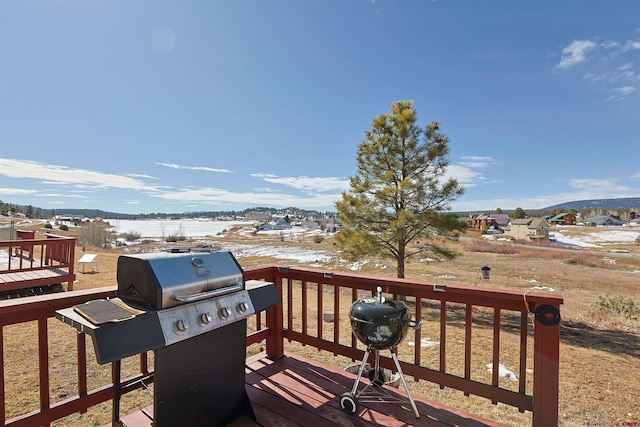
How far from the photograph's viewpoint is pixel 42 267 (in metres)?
6.71

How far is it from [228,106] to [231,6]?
4321mm

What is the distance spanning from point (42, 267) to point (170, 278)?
7673 mm

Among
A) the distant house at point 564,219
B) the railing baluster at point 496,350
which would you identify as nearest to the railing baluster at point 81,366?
the railing baluster at point 496,350

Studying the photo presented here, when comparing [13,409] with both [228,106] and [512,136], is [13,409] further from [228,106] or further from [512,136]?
[512,136]

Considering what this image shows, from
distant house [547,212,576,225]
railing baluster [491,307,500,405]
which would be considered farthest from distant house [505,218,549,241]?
railing baluster [491,307,500,405]

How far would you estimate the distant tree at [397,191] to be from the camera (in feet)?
27.6

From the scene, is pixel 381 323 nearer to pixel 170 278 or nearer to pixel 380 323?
pixel 380 323

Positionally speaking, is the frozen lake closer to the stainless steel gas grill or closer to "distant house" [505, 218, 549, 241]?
the stainless steel gas grill

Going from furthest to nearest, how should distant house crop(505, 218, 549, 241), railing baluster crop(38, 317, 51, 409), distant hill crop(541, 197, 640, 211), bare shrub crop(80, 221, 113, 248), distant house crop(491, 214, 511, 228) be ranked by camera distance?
distant hill crop(541, 197, 640, 211) < distant house crop(491, 214, 511, 228) < distant house crop(505, 218, 549, 241) < bare shrub crop(80, 221, 113, 248) < railing baluster crop(38, 317, 51, 409)

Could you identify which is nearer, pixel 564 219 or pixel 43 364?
pixel 43 364

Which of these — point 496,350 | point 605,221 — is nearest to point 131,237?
point 496,350

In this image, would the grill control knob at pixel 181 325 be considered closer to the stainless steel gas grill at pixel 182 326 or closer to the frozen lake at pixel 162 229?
the stainless steel gas grill at pixel 182 326

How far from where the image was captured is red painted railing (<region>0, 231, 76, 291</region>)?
5.96 meters

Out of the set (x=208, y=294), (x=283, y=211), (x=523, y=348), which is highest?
(x=208, y=294)
